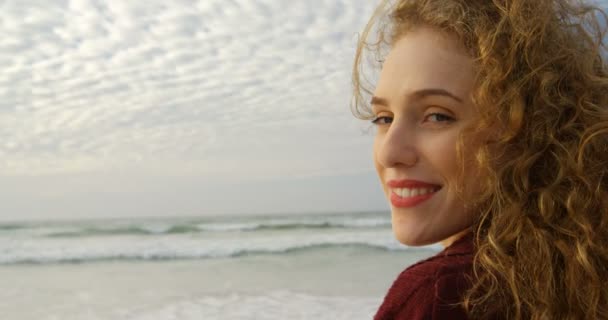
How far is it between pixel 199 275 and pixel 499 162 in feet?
29.7

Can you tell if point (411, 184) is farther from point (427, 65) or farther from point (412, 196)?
point (427, 65)

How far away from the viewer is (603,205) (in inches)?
54.3

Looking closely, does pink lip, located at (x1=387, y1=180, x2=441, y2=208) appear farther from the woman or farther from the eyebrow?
the eyebrow

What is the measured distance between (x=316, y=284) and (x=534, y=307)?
7253mm

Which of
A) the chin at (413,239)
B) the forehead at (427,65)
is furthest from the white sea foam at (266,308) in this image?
the forehead at (427,65)

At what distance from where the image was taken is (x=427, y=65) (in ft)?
4.69

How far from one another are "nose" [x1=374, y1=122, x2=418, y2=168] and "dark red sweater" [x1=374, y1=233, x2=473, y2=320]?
258 millimetres

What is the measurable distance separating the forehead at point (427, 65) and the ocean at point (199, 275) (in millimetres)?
5294

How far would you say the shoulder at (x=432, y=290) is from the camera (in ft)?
3.92

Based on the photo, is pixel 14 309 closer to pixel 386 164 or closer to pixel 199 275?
pixel 199 275

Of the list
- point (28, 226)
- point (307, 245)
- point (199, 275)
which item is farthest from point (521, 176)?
point (28, 226)

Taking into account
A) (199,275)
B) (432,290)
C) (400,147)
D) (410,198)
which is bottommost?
(199,275)

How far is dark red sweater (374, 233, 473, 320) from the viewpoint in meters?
1.20

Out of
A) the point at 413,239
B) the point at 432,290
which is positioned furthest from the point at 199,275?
the point at 432,290
